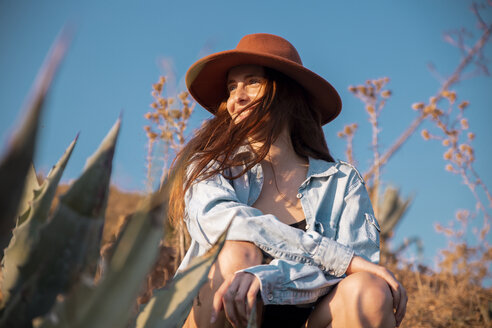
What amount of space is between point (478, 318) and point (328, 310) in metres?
2.34

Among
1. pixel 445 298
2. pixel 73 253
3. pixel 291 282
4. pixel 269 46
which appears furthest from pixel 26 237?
pixel 445 298

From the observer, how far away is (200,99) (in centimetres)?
278

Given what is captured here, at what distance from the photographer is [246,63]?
244 cm

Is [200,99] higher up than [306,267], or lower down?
higher up

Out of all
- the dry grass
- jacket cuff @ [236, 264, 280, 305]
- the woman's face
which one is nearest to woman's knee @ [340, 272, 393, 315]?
jacket cuff @ [236, 264, 280, 305]

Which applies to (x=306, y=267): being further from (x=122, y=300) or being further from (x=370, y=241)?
(x=122, y=300)

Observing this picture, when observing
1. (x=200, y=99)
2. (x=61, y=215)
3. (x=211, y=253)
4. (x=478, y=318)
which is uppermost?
(x=200, y=99)

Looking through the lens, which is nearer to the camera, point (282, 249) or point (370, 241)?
point (282, 249)

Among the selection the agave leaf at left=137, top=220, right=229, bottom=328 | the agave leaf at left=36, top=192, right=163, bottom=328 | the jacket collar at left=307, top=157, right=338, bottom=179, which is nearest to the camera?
the agave leaf at left=36, top=192, right=163, bottom=328

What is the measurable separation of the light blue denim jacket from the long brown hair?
0.07 meters

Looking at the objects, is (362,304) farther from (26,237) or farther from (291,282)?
(26,237)

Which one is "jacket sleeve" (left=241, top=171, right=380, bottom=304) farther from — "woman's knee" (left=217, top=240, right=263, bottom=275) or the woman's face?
the woman's face

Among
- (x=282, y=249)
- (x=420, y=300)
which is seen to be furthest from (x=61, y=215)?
(x=420, y=300)

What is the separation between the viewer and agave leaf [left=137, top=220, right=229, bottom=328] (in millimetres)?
958
